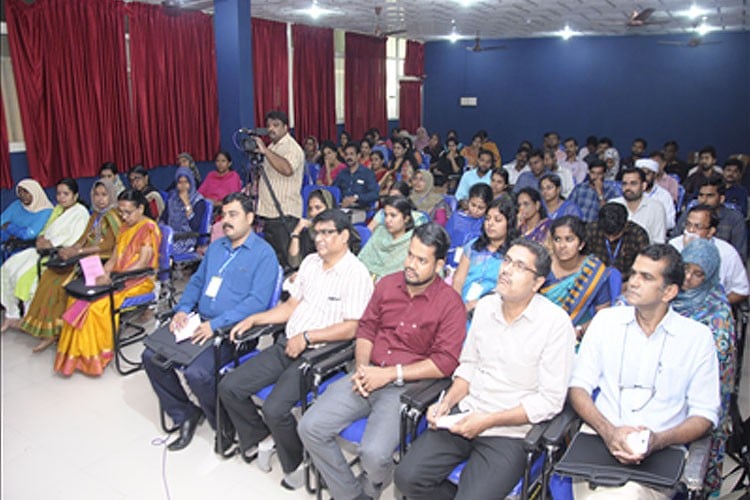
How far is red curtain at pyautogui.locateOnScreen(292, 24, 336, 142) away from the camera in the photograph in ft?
30.6

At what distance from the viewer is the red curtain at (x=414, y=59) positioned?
40.5 feet

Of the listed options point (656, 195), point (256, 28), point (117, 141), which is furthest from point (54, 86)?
point (656, 195)

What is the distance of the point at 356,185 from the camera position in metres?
6.36

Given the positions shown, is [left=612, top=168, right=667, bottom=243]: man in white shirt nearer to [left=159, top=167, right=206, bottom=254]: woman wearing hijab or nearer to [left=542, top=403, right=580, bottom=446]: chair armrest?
[left=542, top=403, right=580, bottom=446]: chair armrest

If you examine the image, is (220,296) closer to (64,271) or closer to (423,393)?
(423,393)

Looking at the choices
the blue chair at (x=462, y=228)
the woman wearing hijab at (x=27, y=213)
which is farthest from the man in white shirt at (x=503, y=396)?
the woman wearing hijab at (x=27, y=213)

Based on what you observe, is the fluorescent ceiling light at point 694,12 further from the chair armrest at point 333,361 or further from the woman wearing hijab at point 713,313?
the chair armrest at point 333,361

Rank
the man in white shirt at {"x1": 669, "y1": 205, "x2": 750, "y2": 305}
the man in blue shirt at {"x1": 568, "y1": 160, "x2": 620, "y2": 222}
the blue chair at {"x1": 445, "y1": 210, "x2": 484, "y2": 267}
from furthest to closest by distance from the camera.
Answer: the man in blue shirt at {"x1": 568, "y1": 160, "x2": 620, "y2": 222}, the blue chair at {"x1": 445, "y1": 210, "x2": 484, "y2": 267}, the man in white shirt at {"x1": 669, "y1": 205, "x2": 750, "y2": 305}

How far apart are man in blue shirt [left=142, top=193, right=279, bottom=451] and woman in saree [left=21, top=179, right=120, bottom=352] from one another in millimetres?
1359

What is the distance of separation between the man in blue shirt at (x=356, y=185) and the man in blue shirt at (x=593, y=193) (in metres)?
2.05

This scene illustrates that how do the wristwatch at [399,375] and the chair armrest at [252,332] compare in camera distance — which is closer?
the wristwatch at [399,375]

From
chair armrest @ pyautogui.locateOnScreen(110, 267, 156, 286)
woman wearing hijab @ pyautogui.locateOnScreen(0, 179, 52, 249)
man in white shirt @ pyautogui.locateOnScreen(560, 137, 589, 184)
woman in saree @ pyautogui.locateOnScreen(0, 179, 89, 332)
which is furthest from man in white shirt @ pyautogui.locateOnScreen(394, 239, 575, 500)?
man in white shirt @ pyautogui.locateOnScreen(560, 137, 589, 184)

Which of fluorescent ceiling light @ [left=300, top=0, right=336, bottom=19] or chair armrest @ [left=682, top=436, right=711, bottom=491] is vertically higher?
fluorescent ceiling light @ [left=300, top=0, right=336, bottom=19]

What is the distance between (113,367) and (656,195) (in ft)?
15.2
